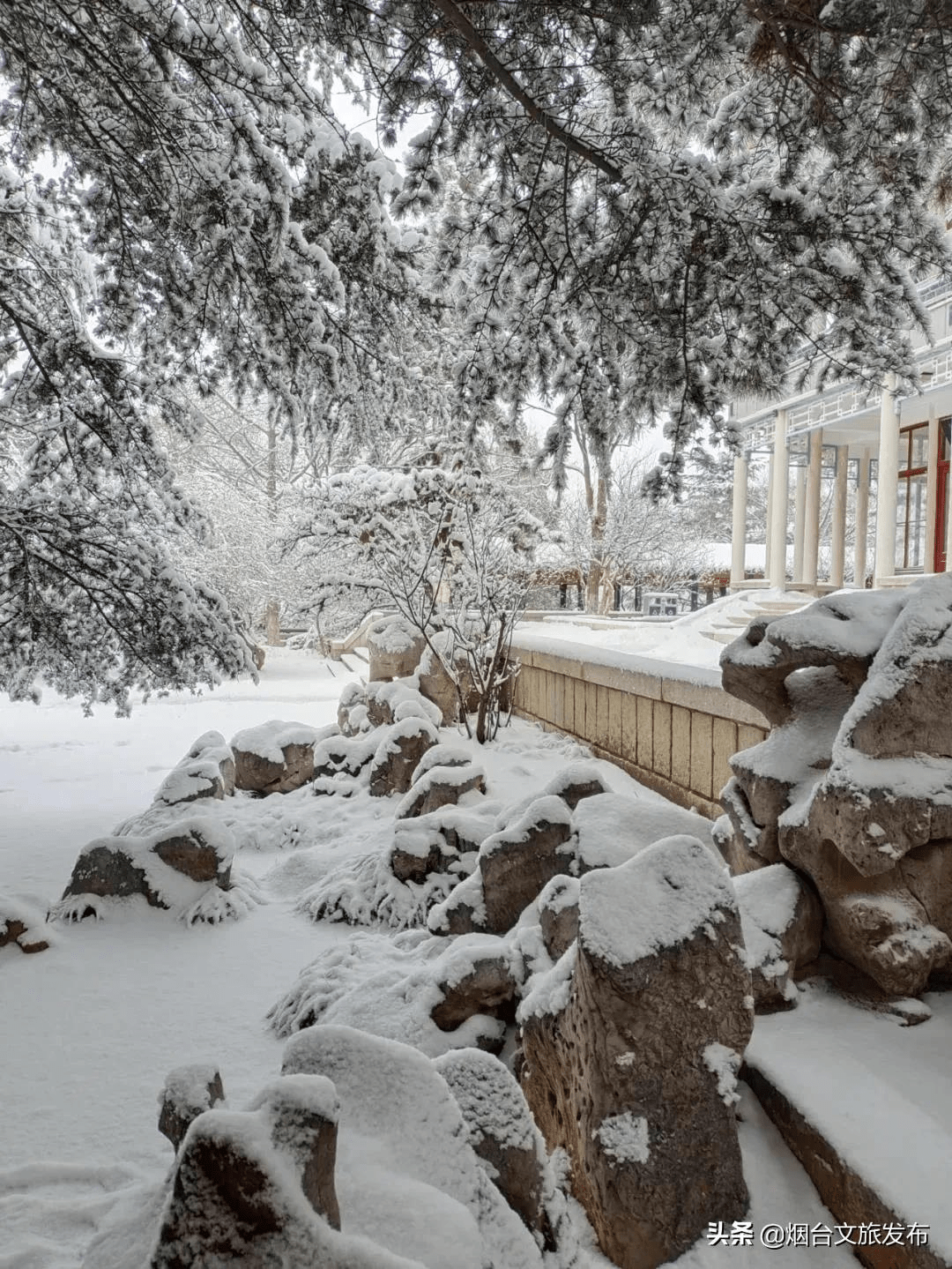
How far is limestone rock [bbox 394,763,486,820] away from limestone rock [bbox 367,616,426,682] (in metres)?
4.11

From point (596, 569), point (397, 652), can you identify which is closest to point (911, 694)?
point (397, 652)

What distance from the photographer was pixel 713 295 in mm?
3406

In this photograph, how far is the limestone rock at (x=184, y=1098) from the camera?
1.72 metres

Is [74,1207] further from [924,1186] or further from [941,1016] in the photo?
[941,1016]

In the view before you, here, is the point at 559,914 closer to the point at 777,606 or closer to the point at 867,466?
the point at 777,606

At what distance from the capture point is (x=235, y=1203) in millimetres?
1291

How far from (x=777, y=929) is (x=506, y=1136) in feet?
3.26

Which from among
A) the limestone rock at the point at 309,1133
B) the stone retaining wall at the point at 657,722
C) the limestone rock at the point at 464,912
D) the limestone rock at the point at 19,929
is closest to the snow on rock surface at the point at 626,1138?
the limestone rock at the point at 309,1133

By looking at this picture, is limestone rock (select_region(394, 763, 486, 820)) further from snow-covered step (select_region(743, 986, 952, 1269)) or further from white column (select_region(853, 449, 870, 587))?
white column (select_region(853, 449, 870, 587))

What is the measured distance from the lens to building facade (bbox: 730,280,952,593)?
1326 cm

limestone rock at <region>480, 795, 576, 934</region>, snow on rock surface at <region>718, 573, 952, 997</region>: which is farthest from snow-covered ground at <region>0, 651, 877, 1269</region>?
limestone rock at <region>480, 795, 576, 934</region>

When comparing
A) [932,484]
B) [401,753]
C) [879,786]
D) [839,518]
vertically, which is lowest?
[401,753]

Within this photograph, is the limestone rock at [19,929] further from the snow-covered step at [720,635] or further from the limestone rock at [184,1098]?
the snow-covered step at [720,635]

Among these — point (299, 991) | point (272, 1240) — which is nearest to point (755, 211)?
point (272, 1240)
